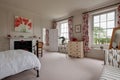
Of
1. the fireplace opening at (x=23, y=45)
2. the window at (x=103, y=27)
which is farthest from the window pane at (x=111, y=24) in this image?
the fireplace opening at (x=23, y=45)

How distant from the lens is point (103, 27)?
14.2ft

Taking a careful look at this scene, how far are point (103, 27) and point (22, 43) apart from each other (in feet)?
15.4

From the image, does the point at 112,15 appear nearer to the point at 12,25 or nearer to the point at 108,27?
the point at 108,27

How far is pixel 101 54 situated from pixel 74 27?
2322 millimetres

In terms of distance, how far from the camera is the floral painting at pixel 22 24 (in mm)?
4965

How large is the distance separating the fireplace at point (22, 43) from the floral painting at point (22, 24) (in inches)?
24.0

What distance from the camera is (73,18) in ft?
18.1

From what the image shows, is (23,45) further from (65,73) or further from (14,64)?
(65,73)

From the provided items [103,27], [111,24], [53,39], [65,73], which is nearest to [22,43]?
[53,39]

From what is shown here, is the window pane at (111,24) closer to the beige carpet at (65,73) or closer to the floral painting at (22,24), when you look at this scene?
the beige carpet at (65,73)

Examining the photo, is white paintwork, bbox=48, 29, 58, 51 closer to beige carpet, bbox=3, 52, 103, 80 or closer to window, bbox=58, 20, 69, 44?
window, bbox=58, 20, 69, 44

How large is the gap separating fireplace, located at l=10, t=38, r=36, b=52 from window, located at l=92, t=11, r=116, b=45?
12.7 feet

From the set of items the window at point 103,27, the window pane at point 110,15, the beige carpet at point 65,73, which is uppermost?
the window pane at point 110,15

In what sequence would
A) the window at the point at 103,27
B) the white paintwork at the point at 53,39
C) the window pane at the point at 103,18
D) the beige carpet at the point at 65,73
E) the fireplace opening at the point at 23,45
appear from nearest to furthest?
the beige carpet at the point at 65,73 < the window at the point at 103,27 < the window pane at the point at 103,18 < the fireplace opening at the point at 23,45 < the white paintwork at the point at 53,39
